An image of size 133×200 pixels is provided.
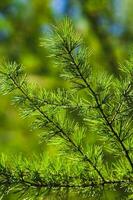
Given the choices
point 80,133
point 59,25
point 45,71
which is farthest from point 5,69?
point 45,71

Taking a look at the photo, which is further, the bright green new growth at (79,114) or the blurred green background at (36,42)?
the blurred green background at (36,42)

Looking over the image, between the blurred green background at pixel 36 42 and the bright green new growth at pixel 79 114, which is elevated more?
the blurred green background at pixel 36 42

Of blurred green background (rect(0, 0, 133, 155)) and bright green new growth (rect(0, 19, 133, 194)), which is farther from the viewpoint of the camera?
blurred green background (rect(0, 0, 133, 155))

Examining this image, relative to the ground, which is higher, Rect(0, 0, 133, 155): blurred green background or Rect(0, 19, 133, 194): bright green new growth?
Rect(0, 0, 133, 155): blurred green background
